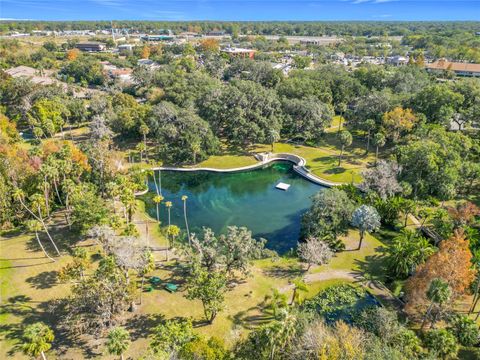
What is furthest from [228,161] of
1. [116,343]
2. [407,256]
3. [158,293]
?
[116,343]

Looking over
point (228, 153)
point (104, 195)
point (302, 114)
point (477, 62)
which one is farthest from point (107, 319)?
point (477, 62)

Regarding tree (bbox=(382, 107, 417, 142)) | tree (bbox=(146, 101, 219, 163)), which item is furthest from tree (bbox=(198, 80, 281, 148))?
tree (bbox=(382, 107, 417, 142))

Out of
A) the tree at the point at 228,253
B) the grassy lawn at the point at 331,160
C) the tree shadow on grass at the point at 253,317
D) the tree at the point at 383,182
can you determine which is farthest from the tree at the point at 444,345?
the grassy lawn at the point at 331,160

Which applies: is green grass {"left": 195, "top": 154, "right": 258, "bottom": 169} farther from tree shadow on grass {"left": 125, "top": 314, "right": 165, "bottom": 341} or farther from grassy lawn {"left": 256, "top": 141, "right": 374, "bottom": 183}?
tree shadow on grass {"left": 125, "top": 314, "right": 165, "bottom": 341}

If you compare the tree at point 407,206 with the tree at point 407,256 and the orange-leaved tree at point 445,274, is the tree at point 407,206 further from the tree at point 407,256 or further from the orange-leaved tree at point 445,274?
the orange-leaved tree at point 445,274

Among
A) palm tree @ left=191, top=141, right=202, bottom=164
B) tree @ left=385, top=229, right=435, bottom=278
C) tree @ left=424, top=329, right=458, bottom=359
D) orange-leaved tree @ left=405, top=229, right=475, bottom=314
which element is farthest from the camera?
palm tree @ left=191, top=141, right=202, bottom=164

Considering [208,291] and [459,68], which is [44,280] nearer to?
[208,291]

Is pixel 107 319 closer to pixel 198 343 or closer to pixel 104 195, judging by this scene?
pixel 198 343
